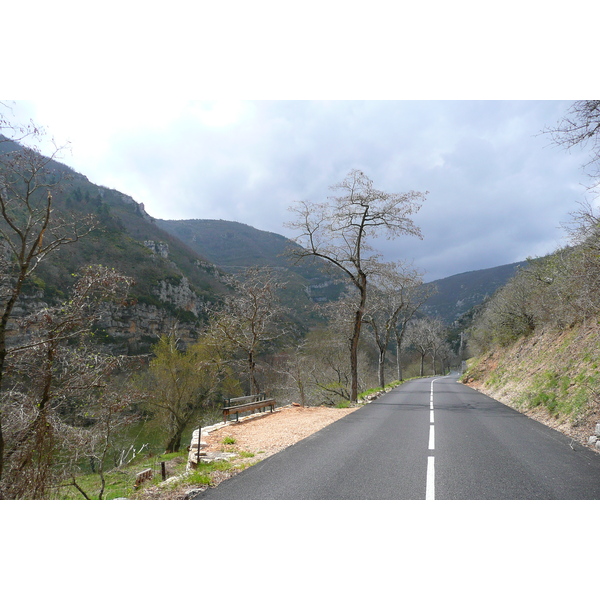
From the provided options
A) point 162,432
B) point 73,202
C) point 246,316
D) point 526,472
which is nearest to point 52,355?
point 526,472

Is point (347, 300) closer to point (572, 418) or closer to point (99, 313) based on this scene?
point (572, 418)

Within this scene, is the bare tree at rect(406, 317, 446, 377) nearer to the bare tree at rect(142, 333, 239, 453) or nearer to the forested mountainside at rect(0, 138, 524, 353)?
the forested mountainside at rect(0, 138, 524, 353)

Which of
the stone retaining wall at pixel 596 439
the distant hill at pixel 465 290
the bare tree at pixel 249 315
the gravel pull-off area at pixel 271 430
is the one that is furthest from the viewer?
the distant hill at pixel 465 290

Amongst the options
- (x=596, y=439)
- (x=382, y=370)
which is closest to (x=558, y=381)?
(x=596, y=439)

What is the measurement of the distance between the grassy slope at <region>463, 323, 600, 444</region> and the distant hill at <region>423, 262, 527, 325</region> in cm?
12659

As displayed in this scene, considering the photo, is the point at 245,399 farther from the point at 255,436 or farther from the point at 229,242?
the point at 229,242

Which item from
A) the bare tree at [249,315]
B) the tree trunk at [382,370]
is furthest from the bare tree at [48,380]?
the tree trunk at [382,370]

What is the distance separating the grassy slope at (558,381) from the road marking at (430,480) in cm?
354

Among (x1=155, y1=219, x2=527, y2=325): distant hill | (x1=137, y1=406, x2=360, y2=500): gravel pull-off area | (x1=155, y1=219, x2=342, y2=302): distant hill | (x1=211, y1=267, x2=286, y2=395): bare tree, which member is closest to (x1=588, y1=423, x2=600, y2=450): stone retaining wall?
(x1=137, y1=406, x2=360, y2=500): gravel pull-off area

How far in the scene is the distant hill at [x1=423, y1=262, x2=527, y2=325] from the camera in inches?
5792

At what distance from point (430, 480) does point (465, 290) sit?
6684 inches

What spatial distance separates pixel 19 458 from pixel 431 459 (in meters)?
7.32

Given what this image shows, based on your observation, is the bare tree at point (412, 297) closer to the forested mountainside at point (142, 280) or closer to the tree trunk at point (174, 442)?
the forested mountainside at point (142, 280)

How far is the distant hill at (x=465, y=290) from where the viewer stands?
483ft
